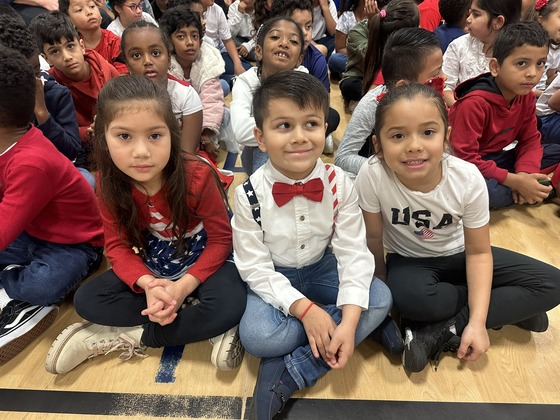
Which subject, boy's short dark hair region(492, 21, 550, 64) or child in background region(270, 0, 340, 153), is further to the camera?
child in background region(270, 0, 340, 153)

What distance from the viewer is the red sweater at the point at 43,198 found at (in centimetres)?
110

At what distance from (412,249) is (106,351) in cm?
88

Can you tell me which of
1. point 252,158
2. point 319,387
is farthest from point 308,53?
point 319,387

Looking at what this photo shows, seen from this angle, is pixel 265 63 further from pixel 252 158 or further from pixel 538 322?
pixel 538 322

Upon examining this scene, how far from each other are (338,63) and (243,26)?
911 mm

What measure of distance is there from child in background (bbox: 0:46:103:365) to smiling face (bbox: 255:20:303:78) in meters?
Result: 0.82

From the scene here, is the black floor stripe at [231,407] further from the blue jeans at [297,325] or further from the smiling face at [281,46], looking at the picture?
the smiling face at [281,46]

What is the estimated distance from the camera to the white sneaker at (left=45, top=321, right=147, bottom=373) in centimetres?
109

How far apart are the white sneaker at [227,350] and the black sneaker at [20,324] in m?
0.50

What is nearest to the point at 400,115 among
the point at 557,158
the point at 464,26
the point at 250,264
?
the point at 250,264

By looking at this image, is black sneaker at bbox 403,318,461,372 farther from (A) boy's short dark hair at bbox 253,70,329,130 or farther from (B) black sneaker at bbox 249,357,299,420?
(A) boy's short dark hair at bbox 253,70,329,130

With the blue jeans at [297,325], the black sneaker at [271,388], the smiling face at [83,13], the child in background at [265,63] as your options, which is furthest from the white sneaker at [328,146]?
the smiling face at [83,13]

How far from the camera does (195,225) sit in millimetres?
1176

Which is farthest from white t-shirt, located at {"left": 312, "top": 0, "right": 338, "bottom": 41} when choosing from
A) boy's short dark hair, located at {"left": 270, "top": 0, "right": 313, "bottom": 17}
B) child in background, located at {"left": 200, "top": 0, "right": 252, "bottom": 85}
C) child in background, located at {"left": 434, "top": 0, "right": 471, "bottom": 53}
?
child in background, located at {"left": 434, "top": 0, "right": 471, "bottom": 53}
